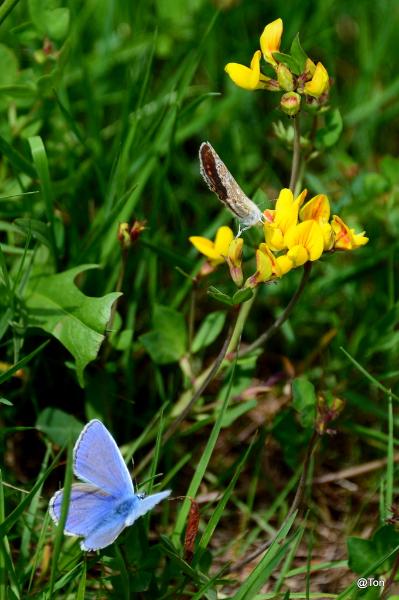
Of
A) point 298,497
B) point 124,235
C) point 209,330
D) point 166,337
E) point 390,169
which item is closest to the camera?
point 298,497

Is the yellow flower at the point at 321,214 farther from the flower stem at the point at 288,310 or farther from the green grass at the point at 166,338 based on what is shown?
the green grass at the point at 166,338

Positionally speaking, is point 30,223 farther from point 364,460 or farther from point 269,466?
point 364,460

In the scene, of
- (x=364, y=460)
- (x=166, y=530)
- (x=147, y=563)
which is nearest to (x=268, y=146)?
(x=364, y=460)

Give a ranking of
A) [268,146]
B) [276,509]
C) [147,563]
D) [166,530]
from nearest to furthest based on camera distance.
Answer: [147,563] < [166,530] < [276,509] < [268,146]

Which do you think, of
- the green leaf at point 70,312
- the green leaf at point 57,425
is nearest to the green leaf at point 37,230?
the green leaf at point 70,312

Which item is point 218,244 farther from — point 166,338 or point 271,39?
point 271,39

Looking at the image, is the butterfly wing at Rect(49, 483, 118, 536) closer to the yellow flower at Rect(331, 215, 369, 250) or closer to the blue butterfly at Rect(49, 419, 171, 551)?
the blue butterfly at Rect(49, 419, 171, 551)

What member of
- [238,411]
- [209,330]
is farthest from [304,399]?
[209,330]
